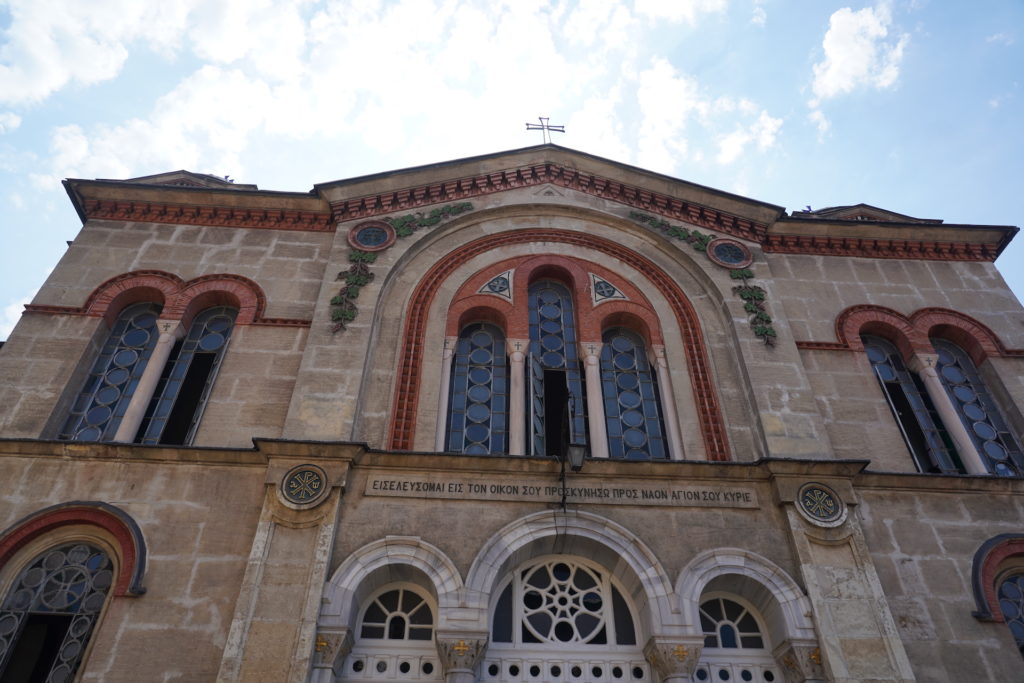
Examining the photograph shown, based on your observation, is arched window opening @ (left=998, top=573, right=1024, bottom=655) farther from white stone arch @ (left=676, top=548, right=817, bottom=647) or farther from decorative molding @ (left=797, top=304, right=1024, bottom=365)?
decorative molding @ (left=797, top=304, right=1024, bottom=365)

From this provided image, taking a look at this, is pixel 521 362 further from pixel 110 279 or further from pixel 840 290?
pixel 110 279

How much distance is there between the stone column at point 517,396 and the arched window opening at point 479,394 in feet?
0.71

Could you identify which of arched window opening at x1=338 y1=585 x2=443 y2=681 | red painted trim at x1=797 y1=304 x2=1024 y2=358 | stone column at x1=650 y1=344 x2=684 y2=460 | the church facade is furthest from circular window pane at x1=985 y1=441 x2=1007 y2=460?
arched window opening at x1=338 y1=585 x2=443 y2=681

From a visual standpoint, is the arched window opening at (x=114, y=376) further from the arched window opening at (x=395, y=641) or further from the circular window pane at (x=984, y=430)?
the circular window pane at (x=984, y=430)

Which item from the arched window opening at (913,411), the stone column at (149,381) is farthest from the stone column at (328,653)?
the arched window opening at (913,411)

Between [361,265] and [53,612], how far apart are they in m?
6.75

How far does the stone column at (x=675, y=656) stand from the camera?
8266 mm

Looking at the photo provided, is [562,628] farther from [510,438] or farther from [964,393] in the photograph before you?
[964,393]

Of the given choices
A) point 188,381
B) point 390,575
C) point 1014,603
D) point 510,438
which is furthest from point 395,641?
point 1014,603

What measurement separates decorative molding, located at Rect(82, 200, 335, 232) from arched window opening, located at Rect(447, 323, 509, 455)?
152 inches

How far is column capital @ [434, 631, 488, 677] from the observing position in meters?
8.13

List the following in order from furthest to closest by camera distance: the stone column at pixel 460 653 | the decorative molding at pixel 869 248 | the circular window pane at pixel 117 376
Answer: the decorative molding at pixel 869 248 < the circular window pane at pixel 117 376 < the stone column at pixel 460 653

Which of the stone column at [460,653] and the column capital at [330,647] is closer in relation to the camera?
the column capital at [330,647]

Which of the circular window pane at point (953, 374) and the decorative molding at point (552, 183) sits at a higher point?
the decorative molding at point (552, 183)
